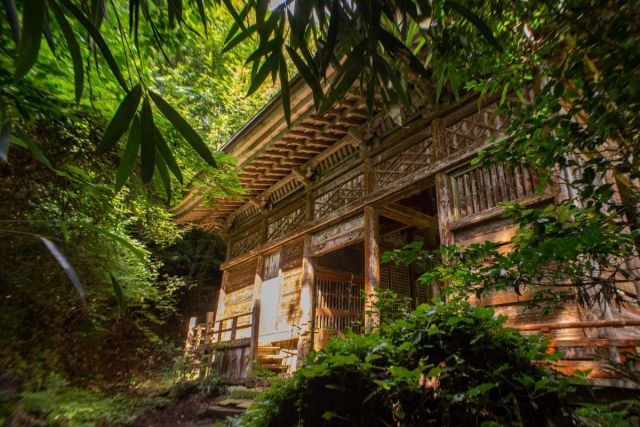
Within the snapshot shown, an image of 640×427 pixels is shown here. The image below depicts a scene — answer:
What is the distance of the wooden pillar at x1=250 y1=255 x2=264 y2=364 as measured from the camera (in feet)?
28.1

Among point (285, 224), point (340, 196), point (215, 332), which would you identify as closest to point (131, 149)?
point (340, 196)

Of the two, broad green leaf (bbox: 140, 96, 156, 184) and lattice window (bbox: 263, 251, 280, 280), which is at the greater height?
lattice window (bbox: 263, 251, 280, 280)

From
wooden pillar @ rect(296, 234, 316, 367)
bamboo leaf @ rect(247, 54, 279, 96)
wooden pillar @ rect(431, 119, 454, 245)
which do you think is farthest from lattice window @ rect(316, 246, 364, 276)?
bamboo leaf @ rect(247, 54, 279, 96)

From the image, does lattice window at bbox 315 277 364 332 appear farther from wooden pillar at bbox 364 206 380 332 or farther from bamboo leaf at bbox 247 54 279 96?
bamboo leaf at bbox 247 54 279 96

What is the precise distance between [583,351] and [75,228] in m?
5.63

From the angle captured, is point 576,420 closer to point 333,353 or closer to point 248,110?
point 333,353

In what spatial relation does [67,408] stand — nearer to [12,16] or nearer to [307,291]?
[12,16]

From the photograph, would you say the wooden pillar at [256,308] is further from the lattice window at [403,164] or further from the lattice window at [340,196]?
the lattice window at [403,164]

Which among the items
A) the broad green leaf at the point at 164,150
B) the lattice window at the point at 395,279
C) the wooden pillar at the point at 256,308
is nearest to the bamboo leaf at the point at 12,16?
the broad green leaf at the point at 164,150

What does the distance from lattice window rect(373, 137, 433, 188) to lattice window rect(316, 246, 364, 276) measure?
8.55ft

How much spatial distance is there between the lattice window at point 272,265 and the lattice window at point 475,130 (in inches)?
214

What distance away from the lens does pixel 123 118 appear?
1245 millimetres

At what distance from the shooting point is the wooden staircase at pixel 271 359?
25.2ft

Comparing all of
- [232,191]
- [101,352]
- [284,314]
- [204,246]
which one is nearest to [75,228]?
[232,191]
